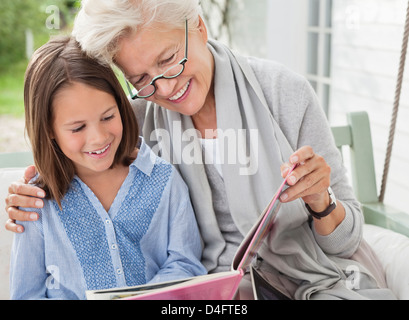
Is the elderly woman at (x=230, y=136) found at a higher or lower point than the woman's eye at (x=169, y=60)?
lower

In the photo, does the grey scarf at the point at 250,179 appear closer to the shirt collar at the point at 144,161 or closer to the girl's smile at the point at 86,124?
the shirt collar at the point at 144,161

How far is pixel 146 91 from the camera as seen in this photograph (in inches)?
57.4

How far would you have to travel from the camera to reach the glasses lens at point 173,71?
1415 millimetres

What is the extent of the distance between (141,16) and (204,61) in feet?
0.79

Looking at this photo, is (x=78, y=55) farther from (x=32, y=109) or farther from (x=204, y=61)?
(x=204, y=61)

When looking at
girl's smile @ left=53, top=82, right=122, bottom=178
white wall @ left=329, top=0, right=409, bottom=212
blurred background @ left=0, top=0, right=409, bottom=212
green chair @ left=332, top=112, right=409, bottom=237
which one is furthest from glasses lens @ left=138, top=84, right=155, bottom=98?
white wall @ left=329, top=0, right=409, bottom=212

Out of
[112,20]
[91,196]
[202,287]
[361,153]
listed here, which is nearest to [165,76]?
[112,20]

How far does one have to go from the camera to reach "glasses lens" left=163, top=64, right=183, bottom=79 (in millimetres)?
1415

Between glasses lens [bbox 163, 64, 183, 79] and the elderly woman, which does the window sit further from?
glasses lens [bbox 163, 64, 183, 79]

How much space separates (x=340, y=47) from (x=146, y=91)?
7.96ft

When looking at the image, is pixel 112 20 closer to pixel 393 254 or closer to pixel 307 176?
pixel 307 176

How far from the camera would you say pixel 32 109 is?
1336 millimetres

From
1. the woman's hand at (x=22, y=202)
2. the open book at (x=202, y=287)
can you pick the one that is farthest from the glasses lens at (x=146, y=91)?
the open book at (x=202, y=287)

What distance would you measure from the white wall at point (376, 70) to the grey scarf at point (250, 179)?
166cm
